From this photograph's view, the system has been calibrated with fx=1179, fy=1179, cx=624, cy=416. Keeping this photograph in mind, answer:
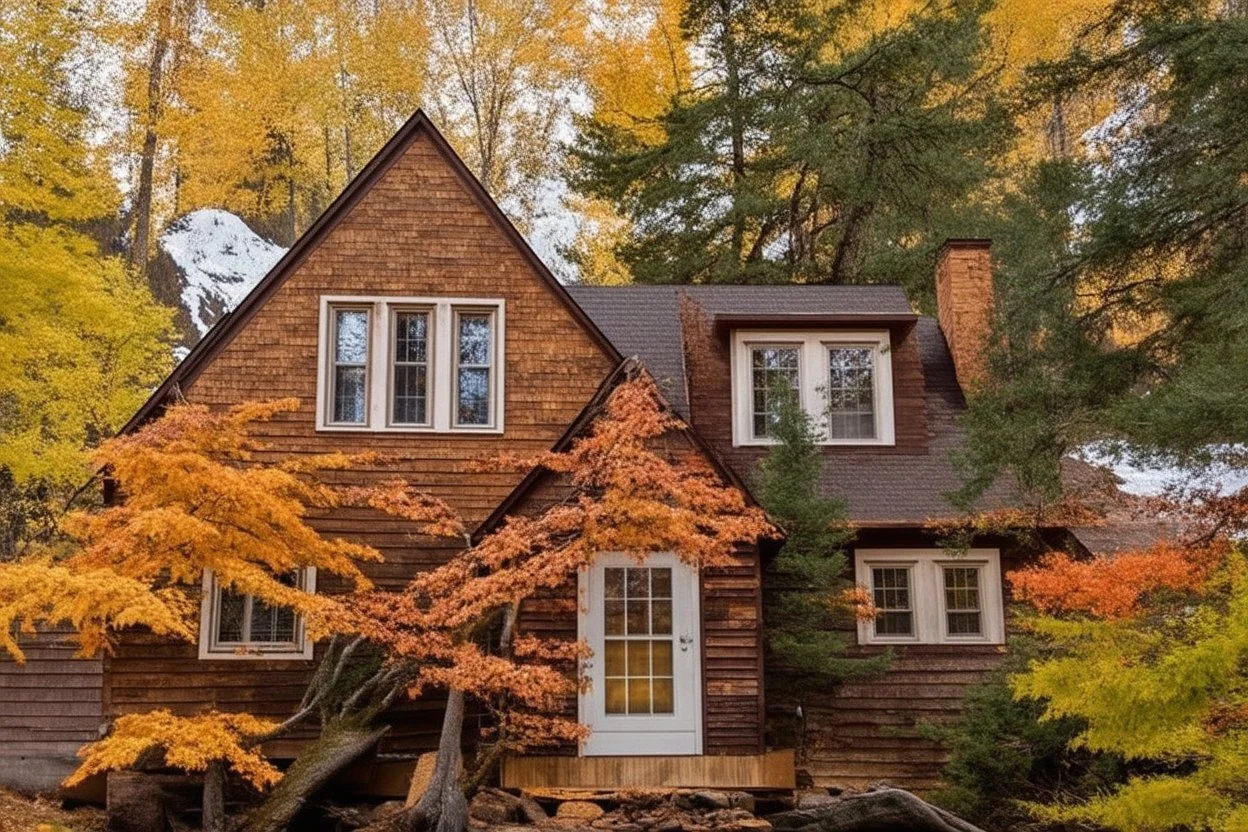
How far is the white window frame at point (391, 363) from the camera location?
13969mm

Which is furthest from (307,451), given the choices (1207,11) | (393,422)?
(1207,11)

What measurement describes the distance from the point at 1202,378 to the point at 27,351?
1630 cm

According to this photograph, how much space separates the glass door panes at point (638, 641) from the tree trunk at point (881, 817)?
71.4 inches

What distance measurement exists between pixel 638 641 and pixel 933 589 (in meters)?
Answer: 4.43

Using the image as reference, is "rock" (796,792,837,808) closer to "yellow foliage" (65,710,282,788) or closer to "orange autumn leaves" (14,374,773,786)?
"orange autumn leaves" (14,374,773,786)

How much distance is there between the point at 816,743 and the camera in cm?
1403

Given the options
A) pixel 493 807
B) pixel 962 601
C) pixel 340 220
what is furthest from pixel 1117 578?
pixel 340 220

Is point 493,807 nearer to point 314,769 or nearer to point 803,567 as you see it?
point 314,769

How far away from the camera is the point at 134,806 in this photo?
11.6m

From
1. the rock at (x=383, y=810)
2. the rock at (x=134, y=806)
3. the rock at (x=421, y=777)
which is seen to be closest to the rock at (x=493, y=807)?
the rock at (x=421, y=777)

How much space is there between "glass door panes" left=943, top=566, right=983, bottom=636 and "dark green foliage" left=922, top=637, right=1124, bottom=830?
2.40 m

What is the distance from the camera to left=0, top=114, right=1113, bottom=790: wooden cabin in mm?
12258

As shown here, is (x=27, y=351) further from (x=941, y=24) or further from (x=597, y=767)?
(x=941, y=24)

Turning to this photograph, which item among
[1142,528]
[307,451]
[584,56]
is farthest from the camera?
[584,56]
